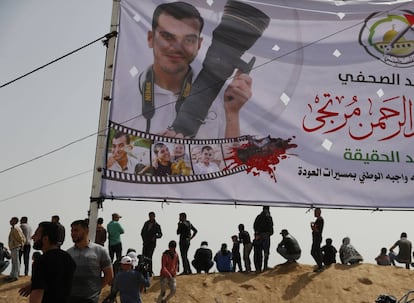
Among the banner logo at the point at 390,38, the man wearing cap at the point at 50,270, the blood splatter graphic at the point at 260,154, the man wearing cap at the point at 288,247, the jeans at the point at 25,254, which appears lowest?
the man wearing cap at the point at 50,270

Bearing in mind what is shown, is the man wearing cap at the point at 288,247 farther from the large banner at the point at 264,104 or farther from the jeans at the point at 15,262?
the jeans at the point at 15,262

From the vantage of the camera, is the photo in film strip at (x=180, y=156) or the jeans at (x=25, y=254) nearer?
the photo in film strip at (x=180, y=156)

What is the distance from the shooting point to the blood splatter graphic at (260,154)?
739 inches

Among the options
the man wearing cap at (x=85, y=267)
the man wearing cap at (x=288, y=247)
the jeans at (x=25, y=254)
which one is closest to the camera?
the man wearing cap at (x=85, y=267)

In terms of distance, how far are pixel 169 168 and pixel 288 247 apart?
394 cm

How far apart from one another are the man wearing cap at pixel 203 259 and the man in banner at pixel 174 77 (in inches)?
112

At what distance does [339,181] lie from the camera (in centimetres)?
1964

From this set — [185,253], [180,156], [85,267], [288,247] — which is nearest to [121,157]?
[180,156]

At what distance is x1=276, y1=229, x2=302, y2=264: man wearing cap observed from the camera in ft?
64.4

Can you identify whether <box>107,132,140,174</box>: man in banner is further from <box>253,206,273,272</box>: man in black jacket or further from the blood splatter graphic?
<box>253,206,273,272</box>: man in black jacket

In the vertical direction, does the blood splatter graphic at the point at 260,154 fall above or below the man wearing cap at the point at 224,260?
above

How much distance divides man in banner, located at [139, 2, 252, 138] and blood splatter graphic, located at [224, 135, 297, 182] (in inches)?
16.5

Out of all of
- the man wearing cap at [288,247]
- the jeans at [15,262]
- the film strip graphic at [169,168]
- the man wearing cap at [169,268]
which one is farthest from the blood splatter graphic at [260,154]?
the jeans at [15,262]

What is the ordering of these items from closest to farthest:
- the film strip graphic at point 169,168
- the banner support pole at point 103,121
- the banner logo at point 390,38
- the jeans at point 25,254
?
1. the banner support pole at point 103,121
2. the film strip graphic at point 169,168
3. the jeans at point 25,254
4. the banner logo at point 390,38
